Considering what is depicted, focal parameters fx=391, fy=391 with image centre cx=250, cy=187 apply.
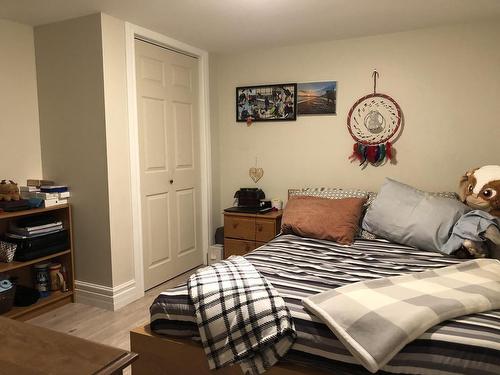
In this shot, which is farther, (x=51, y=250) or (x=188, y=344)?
(x=51, y=250)

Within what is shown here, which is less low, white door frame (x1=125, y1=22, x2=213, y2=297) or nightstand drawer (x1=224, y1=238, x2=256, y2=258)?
white door frame (x1=125, y1=22, x2=213, y2=297)

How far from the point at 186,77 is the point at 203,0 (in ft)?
3.90

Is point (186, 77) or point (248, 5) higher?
point (248, 5)

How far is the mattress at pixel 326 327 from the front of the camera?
1308 mm

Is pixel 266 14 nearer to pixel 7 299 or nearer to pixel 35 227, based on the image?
pixel 35 227

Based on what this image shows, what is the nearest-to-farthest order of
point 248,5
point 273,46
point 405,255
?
point 405,255 < point 248,5 < point 273,46

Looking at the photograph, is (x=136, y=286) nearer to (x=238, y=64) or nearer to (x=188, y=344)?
(x=188, y=344)

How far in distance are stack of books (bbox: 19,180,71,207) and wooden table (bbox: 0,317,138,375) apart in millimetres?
1970

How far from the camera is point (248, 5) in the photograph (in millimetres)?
2537

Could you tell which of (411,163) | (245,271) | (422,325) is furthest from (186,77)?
(422,325)

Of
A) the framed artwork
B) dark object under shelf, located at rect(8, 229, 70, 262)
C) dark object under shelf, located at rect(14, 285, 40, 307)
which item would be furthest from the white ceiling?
dark object under shelf, located at rect(14, 285, 40, 307)

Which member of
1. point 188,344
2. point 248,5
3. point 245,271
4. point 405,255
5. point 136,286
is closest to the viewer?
point 188,344

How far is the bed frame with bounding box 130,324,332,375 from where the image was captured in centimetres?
160

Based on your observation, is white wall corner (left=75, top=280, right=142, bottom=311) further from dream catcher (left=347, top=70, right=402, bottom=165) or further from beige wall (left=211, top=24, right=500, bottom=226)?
dream catcher (left=347, top=70, right=402, bottom=165)
